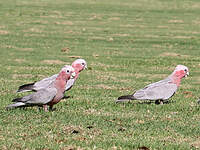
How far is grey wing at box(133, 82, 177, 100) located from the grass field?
0.68ft

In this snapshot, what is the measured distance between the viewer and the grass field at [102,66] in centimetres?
848

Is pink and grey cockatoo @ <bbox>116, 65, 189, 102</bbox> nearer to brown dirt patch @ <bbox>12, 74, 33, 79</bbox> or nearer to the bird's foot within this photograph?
the bird's foot

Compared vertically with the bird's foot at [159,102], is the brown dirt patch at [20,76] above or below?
below

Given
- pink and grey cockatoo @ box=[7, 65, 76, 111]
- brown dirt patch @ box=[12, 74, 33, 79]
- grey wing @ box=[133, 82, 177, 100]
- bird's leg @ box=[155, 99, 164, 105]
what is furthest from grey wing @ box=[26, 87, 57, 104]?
brown dirt patch @ box=[12, 74, 33, 79]

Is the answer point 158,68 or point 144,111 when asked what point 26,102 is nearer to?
point 144,111

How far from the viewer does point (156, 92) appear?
1164 cm

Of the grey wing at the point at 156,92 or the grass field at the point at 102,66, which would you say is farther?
the grey wing at the point at 156,92

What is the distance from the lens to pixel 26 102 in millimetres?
10094

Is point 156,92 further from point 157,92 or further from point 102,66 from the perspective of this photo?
point 102,66

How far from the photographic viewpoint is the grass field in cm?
848

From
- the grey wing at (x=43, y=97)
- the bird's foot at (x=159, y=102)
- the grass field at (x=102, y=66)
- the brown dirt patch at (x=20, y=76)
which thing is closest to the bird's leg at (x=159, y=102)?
the bird's foot at (x=159, y=102)

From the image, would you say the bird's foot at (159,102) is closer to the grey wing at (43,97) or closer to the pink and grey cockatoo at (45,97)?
the pink and grey cockatoo at (45,97)

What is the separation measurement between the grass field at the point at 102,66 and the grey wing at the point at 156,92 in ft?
0.68

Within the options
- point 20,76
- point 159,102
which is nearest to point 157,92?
point 159,102
